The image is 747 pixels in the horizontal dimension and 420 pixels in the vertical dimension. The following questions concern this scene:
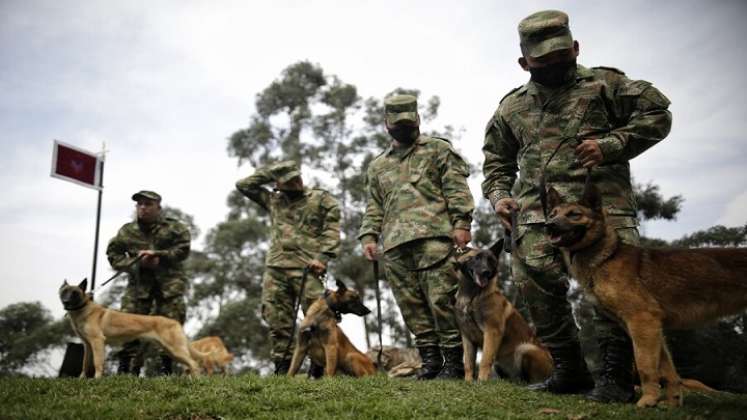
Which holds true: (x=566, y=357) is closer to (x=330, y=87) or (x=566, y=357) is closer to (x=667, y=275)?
(x=667, y=275)

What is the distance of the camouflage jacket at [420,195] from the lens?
7.42m

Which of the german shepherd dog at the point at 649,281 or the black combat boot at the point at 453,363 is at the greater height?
the german shepherd dog at the point at 649,281

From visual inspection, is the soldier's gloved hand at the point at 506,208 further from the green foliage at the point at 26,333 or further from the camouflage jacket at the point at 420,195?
the green foliage at the point at 26,333

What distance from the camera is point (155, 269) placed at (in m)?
10.5

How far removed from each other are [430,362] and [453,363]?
33 centimetres

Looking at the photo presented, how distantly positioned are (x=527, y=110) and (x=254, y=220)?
22979 mm

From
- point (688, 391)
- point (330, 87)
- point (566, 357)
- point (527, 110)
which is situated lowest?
point (688, 391)

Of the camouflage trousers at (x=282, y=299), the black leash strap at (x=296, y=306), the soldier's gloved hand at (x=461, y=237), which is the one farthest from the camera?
the camouflage trousers at (x=282, y=299)

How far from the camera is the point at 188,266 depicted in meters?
27.6

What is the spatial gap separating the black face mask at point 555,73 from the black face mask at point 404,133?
8.91ft

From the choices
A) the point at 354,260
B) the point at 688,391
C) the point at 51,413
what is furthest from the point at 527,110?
the point at 354,260

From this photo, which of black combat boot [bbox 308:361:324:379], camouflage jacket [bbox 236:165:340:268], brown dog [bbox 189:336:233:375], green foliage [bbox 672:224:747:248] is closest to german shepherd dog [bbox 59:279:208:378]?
black combat boot [bbox 308:361:324:379]

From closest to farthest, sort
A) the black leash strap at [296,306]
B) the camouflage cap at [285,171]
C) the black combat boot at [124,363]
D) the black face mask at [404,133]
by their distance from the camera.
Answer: the black face mask at [404,133], the black leash strap at [296,306], the camouflage cap at [285,171], the black combat boot at [124,363]

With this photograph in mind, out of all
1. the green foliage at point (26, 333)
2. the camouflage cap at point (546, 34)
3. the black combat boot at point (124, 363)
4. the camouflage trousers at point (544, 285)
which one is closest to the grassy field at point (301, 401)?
the camouflage trousers at point (544, 285)
